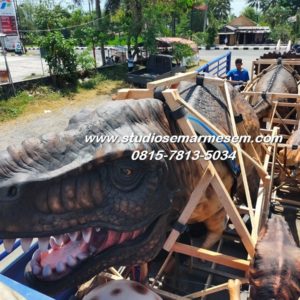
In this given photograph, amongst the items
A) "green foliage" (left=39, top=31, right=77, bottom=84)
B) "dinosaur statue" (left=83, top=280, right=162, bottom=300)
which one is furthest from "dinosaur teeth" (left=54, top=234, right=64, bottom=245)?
"green foliage" (left=39, top=31, right=77, bottom=84)

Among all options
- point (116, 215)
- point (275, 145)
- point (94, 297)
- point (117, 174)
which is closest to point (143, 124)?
point (117, 174)

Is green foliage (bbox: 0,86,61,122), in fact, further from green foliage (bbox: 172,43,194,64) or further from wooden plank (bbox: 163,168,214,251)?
wooden plank (bbox: 163,168,214,251)

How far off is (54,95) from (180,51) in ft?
28.8

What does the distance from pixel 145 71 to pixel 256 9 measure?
6853 cm

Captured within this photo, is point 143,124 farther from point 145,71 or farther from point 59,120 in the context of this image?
point 145,71

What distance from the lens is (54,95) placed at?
13203 millimetres

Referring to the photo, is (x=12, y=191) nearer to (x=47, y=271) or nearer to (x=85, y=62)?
(x=47, y=271)

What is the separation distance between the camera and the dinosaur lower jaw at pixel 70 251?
1803 mm

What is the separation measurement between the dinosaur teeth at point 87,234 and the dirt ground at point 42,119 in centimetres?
711

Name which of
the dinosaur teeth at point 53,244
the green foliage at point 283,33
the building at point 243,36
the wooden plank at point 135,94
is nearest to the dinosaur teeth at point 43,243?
the dinosaur teeth at point 53,244

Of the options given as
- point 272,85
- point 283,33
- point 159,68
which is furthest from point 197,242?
point 283,33

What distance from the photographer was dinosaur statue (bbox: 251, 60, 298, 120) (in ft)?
15.3

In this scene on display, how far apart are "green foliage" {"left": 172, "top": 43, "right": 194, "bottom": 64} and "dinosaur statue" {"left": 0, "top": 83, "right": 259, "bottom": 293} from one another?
17.9m

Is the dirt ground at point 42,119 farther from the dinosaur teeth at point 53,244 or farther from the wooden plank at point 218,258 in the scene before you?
the dinosaur teeth at point 53,244
